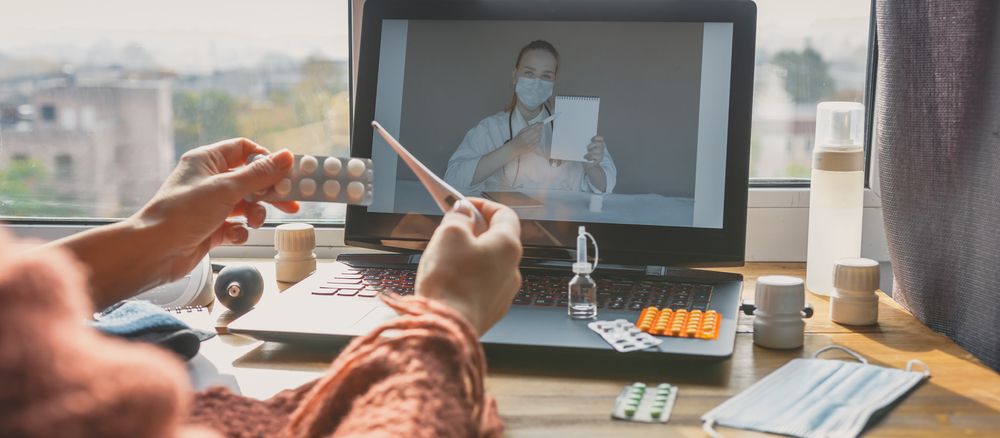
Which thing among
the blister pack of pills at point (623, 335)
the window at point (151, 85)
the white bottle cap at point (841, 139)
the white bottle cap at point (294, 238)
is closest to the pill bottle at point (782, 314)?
the blister pack of pills at point (623, 335)

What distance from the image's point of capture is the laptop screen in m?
0.82

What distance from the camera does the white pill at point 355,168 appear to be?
2.34 ft

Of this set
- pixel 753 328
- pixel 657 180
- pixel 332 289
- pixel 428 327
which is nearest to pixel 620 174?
pixel 657 180

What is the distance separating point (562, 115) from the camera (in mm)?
861

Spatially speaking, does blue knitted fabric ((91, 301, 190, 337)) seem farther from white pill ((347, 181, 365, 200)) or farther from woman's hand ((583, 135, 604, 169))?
woman's hand ((583, 135, 604, 169))

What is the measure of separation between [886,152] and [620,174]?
312mm

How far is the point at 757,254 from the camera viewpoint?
1062 millimetres

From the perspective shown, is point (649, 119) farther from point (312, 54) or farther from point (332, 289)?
point (312, 54)

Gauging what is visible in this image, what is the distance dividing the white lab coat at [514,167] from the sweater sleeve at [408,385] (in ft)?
1.49

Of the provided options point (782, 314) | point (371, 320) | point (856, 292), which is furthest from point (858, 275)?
point (371, 320)

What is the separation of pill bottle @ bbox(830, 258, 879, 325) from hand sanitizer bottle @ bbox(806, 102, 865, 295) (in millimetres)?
94

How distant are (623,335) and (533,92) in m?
→ 0.38

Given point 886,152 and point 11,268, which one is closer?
point 11,268

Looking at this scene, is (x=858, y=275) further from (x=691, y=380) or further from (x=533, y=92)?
(x=533, y=92)
